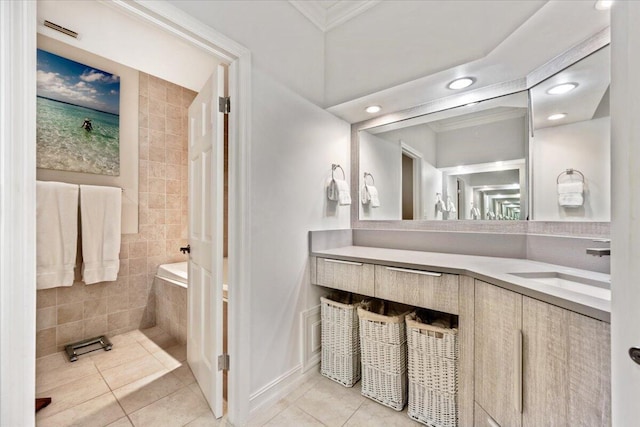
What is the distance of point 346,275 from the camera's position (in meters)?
1.83

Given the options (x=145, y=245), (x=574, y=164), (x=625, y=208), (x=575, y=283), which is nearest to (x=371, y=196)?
(x=574, y=164)

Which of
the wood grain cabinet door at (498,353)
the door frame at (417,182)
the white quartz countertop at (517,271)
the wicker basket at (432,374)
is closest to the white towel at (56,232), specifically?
the white quartz countertop at (517,271)

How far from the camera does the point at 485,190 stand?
1.85 m

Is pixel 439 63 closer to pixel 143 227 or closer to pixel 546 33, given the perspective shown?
pixel 546 33

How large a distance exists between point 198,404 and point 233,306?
2.33 feet

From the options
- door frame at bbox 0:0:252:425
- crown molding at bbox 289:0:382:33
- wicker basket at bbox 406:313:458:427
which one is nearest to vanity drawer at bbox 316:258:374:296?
wicker basket at bbox 406:313:458:427

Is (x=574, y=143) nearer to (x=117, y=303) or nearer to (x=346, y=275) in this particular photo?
(x=346, y=275)

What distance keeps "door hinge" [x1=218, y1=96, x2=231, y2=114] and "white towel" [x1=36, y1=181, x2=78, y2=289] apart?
65.8 inches

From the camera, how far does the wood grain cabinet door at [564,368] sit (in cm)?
81

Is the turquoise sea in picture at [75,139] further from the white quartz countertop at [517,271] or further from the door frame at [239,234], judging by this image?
the white quartz countertop at [517,271]

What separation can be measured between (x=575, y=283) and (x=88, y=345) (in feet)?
11.4

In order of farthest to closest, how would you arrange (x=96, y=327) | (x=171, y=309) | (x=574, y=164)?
(x=171, y=309) < (x=96, y=327) < (x=574, y=164)

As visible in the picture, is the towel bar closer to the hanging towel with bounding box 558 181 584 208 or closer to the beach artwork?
the beach artwork

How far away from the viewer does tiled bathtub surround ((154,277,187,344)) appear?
8.05 ft
